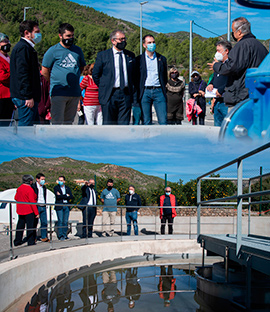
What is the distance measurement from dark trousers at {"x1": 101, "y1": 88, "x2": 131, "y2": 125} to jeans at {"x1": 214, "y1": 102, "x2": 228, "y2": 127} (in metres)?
1.27

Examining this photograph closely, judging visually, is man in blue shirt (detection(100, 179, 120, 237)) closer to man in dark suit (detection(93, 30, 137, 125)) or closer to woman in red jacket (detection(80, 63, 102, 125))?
woman in red jacket (detection(80, 63, 102, 125))

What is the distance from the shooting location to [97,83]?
6496 mm

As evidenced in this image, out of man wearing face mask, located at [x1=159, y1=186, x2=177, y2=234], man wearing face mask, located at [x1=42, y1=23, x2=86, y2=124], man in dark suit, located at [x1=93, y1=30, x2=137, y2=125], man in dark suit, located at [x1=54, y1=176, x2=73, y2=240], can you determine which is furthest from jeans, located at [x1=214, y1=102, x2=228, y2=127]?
A: man wearing face mask, located at [x1=159, y1=186, x2=177, y2=234]

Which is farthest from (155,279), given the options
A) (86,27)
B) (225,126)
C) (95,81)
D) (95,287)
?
(86,27)

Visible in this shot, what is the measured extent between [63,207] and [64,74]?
319 centimetres

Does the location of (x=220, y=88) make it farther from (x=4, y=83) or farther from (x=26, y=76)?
(x=4, y=83)

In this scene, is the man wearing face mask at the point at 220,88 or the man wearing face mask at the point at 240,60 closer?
the man wearing face mask at the point at 240,60

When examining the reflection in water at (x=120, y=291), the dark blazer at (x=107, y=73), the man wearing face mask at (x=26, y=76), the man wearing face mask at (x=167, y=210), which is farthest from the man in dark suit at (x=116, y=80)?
the man wearing face mask at (x=167, y=210)

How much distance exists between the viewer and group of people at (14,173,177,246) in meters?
6.12

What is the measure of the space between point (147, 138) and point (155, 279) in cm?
211

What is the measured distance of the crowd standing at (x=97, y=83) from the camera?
5641 mm

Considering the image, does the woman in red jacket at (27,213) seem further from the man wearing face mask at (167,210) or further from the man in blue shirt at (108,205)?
the man wearing face mask at (167,210)

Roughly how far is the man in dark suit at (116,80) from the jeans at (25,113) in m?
1.02

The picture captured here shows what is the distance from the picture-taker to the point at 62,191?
28.8 ft
